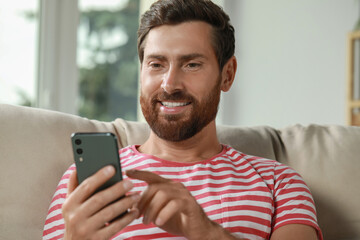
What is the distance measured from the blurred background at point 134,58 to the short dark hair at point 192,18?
134cm

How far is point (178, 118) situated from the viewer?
1.31 m

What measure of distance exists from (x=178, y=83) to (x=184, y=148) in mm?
195

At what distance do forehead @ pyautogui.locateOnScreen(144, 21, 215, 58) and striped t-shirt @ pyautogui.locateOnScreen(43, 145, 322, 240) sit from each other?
30 centimetres

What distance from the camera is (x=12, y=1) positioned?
8.23 feet

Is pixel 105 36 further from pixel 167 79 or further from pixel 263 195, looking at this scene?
pixel 263 195

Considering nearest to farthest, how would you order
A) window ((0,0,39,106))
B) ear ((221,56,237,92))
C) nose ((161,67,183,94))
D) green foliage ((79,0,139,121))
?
nose ((161,67,183,94)) < ear ((221,56,237,92)) < window ((0,0,39,106)) < green foliage ((79,0,139,121))

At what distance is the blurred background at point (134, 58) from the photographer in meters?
2.57

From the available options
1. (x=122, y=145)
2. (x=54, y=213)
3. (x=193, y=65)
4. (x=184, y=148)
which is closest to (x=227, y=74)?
(x=193, y=65)

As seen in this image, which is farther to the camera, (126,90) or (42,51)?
(126,90)

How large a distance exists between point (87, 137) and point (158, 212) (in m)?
0.18

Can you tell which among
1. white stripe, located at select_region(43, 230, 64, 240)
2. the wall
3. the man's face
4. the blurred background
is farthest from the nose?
the wall

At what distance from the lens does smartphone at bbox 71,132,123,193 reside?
0.80m

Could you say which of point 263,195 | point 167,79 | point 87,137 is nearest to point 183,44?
point 167,79

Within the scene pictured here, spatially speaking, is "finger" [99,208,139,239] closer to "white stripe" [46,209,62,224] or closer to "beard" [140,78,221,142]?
"white stripe" [46,209,62,224]
